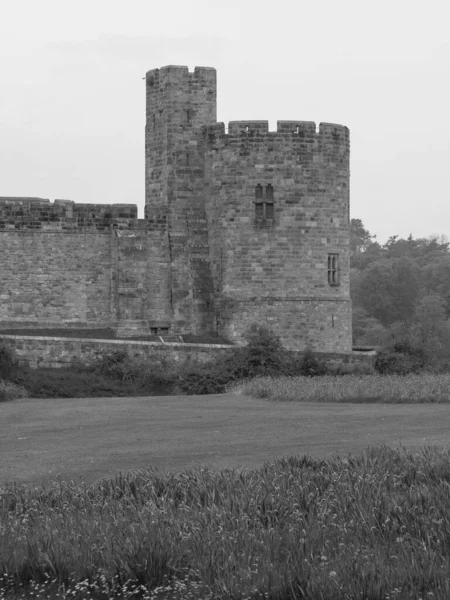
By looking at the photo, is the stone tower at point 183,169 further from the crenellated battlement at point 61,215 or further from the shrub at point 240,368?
the shrub at point 240,368

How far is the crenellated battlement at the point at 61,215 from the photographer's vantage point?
41375 millimetres

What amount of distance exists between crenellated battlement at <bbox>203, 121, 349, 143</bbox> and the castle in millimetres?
33

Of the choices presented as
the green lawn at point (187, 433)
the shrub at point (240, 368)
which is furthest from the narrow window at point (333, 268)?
the green lawn at point (187, 433)

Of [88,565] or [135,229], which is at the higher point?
[135,229]

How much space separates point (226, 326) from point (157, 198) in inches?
215

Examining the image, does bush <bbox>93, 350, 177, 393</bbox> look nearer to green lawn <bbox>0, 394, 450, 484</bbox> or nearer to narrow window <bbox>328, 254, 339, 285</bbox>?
green lawn <bbox>0, 394, 450, 484</bbox>

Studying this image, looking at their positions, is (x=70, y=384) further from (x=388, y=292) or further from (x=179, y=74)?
(x=388, y=292)

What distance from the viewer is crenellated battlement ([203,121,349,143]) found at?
4084 centimetres

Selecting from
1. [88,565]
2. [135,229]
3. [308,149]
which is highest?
[308,149]

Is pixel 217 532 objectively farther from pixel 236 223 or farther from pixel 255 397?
pixel 236 223

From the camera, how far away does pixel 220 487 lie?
44.6 ft

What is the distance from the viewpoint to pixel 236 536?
1156 centimetres

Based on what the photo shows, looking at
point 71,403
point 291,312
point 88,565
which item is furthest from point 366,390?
point 88,565

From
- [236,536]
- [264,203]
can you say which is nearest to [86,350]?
[264,203]
